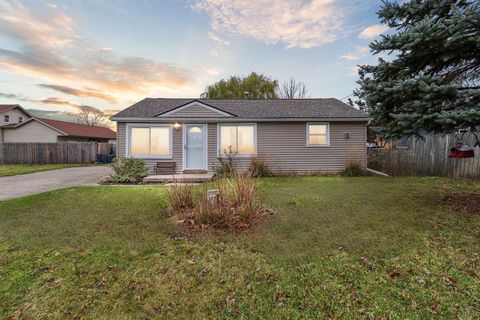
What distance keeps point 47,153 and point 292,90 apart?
29222 mm

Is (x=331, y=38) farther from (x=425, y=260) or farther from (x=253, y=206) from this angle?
(x=425, y=260)

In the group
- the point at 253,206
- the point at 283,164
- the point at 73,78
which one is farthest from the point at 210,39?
the point at 253,206

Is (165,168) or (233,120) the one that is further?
(233,120)

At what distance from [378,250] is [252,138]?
28.9ft

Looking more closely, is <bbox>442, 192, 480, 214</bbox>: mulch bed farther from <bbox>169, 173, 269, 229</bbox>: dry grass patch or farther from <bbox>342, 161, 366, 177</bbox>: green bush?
<bbox>342, 161, 366, 177</bbox>: green bush

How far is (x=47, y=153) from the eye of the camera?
19500mm

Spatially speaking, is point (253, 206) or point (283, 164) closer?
point (253, 206)

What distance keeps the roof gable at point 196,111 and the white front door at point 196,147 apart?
572 millimetres

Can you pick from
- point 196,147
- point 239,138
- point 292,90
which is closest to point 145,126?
point 196,147

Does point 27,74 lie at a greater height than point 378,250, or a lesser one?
greater

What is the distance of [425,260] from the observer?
3.22 m

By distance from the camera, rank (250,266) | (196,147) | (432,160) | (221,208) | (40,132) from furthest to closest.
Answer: (40,132)
(196,147)
(432,160)
(221,208)
(250,266)

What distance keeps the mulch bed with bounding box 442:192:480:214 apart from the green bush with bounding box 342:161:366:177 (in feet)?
15.2

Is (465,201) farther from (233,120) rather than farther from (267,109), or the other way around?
(267,109)
